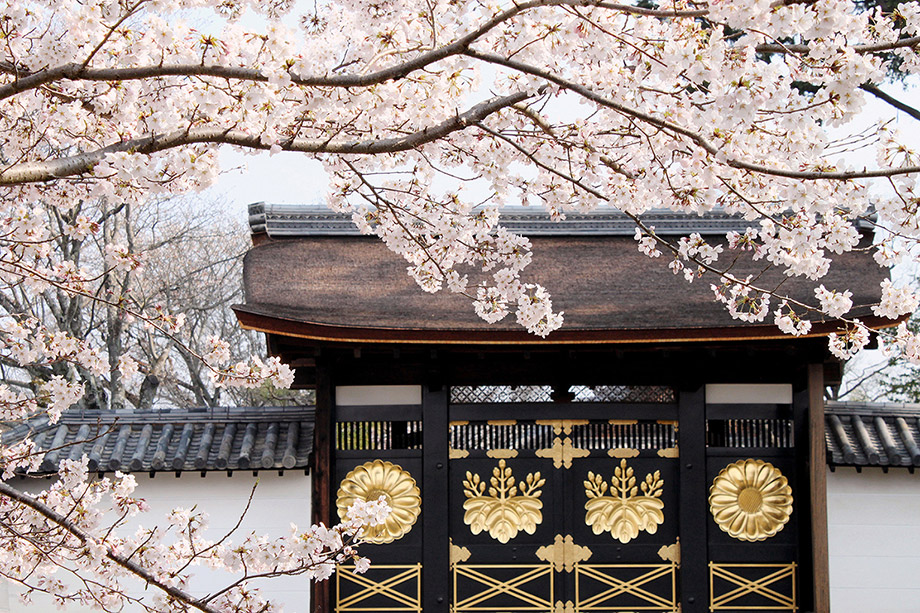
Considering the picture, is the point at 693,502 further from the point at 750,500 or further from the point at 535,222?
the point at 535,222

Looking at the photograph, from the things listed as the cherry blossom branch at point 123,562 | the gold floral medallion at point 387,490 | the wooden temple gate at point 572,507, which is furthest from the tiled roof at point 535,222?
the cherry blossom branch at point 123,562

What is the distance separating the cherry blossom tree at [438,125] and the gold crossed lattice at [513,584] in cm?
299

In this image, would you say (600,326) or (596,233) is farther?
(596,233)

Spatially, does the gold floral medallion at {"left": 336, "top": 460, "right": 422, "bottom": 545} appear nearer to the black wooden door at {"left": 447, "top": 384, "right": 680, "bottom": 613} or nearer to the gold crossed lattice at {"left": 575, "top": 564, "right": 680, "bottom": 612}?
the black wooden door at {"left": 447, "top": 384, "right": 680, "bottom": 613}

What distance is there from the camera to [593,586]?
6.71 m

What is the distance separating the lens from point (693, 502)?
672 cm

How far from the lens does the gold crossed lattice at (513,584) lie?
668cm

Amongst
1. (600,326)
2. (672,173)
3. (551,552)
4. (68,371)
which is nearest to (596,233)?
(600,326)

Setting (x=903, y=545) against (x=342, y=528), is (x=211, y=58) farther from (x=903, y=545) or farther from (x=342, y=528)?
(x=903, y=545)

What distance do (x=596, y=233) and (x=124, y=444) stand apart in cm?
419

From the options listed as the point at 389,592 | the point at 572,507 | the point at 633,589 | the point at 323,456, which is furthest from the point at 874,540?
the point at 323,456

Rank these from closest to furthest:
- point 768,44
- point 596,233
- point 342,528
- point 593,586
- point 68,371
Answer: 1. point 768,44
2. point 342,528
3. point 593,586
4. point 596,233
5. point 68,371

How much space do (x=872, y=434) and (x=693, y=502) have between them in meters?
1.55

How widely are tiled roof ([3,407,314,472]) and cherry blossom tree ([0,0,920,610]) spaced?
8.16ft
